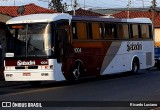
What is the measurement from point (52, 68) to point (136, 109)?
309 inches

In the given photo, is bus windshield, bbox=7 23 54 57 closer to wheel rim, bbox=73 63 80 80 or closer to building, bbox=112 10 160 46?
wheel rim, bbox=73 63 80 80

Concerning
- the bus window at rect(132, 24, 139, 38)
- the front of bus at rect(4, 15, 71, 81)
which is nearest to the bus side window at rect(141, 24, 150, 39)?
the bus window at rect(132, 24, 139, 38)

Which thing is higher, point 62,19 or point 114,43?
point 62,19

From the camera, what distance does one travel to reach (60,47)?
2084 cm

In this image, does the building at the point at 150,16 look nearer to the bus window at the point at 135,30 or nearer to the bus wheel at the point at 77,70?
the bus window at the point at 135,30

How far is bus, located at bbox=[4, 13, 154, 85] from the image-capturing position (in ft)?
66.9

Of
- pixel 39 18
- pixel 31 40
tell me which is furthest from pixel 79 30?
pixel 31 40

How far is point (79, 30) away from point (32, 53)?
292cm

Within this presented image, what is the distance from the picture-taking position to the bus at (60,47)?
803 inches

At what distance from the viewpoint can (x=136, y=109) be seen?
1295 centimetres

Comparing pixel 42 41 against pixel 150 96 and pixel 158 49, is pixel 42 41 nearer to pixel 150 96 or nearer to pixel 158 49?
pixel 150 96

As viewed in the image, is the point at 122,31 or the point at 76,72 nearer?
the point at 76,72

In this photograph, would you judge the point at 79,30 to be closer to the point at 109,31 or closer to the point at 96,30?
the point at 96,30

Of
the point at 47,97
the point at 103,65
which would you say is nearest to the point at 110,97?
the point at 47,97
